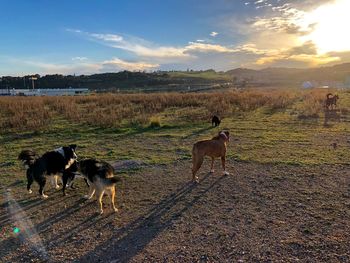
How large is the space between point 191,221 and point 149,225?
680 millimetres

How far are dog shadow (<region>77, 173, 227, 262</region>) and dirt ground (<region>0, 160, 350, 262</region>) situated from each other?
1 centimetres

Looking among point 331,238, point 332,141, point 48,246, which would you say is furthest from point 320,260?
point 332,141

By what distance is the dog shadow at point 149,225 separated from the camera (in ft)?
15.9

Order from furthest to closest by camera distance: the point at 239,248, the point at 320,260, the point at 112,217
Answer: the point at 112,217 < the point at 239,248 < the point at 320,260

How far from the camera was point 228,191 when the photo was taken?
730cm

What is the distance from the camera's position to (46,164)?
7.13m

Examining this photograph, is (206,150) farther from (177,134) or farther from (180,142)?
(177,134)

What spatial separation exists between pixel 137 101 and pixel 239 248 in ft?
82.9

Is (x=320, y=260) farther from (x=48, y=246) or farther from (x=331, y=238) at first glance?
(x=48, y=246)

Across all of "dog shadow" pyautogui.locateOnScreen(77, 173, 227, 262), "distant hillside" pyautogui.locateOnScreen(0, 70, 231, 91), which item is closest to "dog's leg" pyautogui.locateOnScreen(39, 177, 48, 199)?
"dog shadow" pyautogui.locateOnScreen(77, 173, 227, 262)

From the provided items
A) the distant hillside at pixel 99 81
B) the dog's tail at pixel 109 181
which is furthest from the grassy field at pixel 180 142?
the distant hillside at pixel 99 81

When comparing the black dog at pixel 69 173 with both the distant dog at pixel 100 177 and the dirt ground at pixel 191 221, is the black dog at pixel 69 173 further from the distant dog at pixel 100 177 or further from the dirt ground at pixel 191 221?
the distant dog at pixel 100 177

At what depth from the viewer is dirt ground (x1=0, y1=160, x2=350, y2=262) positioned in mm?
4828

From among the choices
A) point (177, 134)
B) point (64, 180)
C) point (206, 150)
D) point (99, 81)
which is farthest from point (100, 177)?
point (99, 81)
